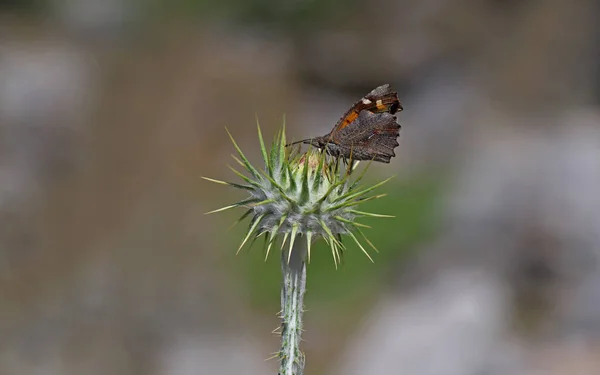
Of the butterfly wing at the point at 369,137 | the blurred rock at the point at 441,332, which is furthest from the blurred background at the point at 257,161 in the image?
the butterfly wing at the point at 369,137

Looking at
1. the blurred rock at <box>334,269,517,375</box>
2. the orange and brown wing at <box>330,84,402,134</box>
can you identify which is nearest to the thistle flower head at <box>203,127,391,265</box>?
the orange and brown wing at <box>330,84,402,134</box>

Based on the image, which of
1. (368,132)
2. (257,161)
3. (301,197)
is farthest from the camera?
(257,161)

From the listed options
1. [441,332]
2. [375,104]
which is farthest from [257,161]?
[375,104]

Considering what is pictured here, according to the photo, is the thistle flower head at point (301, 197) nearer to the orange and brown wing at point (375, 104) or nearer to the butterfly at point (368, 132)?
the butterfly at point (368, 132)

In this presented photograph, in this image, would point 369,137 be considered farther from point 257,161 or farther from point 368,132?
point 257,161

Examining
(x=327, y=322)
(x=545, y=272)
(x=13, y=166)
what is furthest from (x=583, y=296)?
(x=13, y=166)

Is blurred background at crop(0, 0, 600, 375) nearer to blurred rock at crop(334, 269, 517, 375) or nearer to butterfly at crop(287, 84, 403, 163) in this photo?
blurred rock at crop(334, 269, 517, 375)
